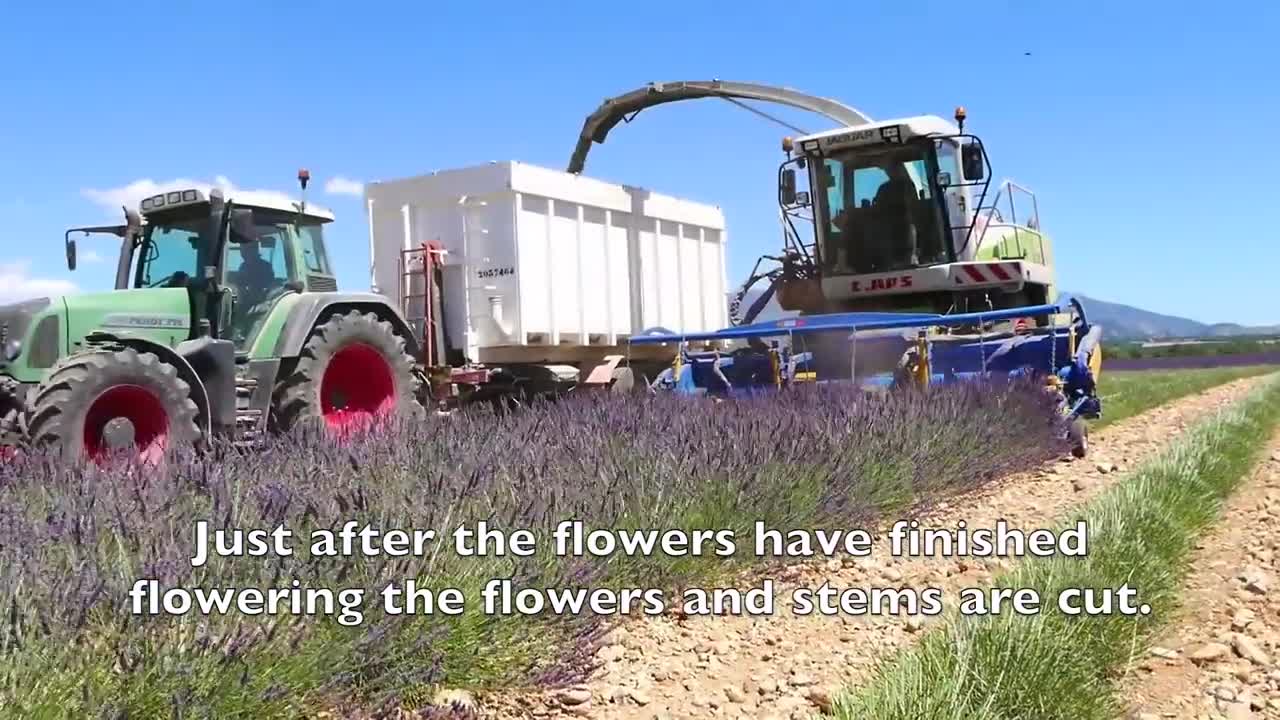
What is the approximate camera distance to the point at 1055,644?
295cm

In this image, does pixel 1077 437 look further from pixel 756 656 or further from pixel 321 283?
pixel 321 283

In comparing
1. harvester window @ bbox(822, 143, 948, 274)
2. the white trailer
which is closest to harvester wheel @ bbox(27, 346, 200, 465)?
the white trailer

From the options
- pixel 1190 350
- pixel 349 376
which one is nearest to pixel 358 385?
pixel 349 376

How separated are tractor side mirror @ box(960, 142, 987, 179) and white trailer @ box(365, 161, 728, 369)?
3357mm

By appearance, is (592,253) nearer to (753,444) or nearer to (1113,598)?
(753,444)

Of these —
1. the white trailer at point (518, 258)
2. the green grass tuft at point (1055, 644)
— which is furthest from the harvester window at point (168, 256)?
the green grass tuft at point (1055, 644)

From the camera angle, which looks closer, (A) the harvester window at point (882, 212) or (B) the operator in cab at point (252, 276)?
(B) the operator in cab at point (252, 276)

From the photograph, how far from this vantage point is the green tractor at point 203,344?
619 centimetres

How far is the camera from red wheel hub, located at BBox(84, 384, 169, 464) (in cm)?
618

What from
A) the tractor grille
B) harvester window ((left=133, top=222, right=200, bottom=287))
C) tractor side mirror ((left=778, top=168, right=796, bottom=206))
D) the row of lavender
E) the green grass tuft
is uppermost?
tractor side mirror ((left=778, top=168, right=796, bottom=206))

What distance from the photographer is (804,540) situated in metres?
A: 4.63

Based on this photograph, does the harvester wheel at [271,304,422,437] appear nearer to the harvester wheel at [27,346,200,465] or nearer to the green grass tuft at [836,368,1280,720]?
the harvester wheel at [27,346,200,465]

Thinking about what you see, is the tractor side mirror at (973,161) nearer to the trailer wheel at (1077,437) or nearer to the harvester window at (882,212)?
the harvester window at (882,212)

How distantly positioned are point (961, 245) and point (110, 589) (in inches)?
332
